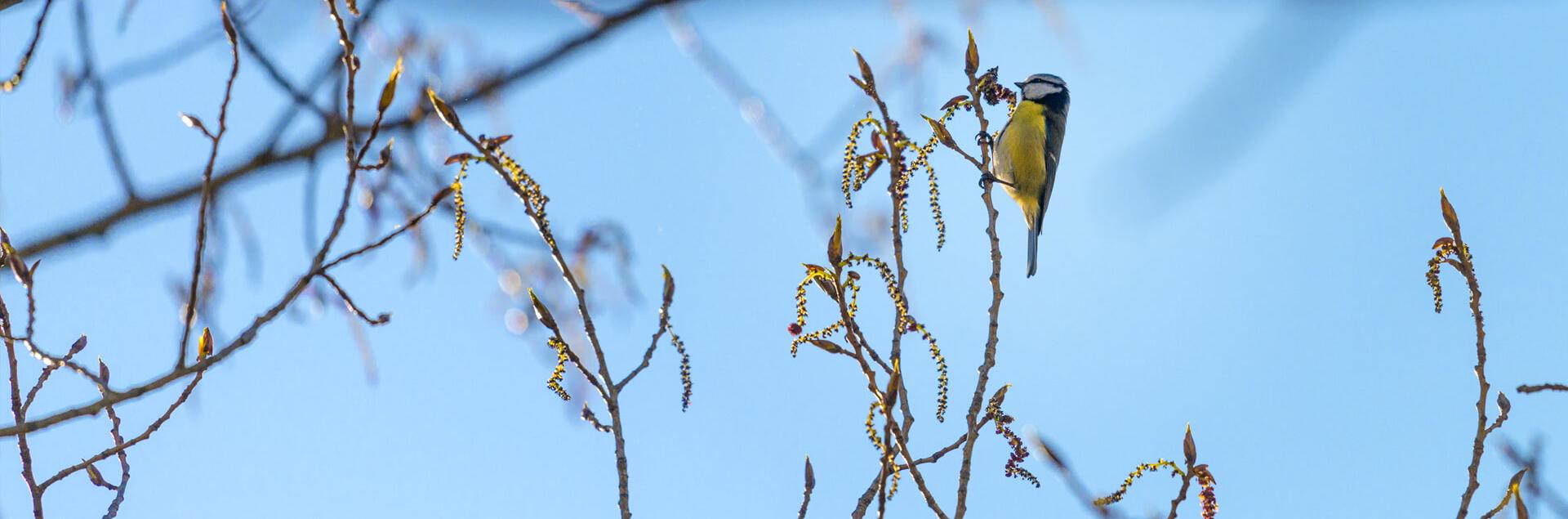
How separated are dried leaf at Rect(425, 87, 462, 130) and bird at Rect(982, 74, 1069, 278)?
4.22 metres

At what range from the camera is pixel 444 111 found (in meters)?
2.13

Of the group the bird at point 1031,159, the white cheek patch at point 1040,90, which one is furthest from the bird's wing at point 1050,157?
the white cheek patch at point 1040,90

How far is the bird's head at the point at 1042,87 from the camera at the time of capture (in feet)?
23.1

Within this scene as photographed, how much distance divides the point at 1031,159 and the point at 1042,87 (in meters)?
1.05

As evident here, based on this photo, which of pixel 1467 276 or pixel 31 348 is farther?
pixel 1467 276

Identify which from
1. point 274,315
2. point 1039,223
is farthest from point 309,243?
point 1039,223

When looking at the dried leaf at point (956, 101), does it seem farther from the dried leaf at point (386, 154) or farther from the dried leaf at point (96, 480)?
the dried leaf at point (96, 480)

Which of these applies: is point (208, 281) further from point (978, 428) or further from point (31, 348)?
point (978, 428)

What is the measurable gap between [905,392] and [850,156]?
1.63 feet

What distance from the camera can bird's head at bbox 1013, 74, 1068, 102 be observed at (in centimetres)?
705

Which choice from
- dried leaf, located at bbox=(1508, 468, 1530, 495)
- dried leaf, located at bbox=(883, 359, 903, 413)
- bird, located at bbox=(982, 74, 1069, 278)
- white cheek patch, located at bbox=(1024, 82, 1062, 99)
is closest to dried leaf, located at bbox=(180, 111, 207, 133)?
dried leaf, located at bbox=(883, 359, 903, 413)

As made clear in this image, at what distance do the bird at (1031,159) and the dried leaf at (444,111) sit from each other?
4.22 m

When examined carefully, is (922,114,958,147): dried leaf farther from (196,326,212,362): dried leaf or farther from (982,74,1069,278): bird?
(982,74,1069,278): bird

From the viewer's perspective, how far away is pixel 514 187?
6.98 ft
